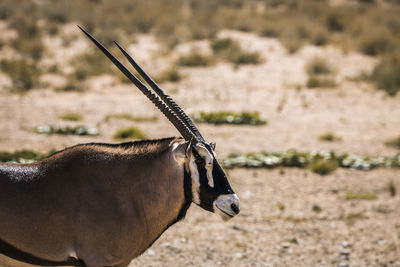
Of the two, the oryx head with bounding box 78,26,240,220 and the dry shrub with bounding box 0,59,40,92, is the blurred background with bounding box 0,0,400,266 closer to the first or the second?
the dry shrub with bounding box 0,59,40,92

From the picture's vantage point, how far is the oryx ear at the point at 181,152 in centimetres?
394

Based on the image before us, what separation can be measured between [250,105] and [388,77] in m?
5.28

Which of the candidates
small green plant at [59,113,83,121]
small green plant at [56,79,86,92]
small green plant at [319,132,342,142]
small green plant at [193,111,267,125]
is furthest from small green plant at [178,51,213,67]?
small green plant at [319,132,342,142]

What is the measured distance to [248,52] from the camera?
22.2m

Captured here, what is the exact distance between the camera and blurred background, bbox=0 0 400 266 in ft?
24.8

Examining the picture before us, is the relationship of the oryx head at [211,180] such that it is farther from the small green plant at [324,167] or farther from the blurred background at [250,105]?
the small green plant at [324,167]

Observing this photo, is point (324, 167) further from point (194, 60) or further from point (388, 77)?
point (194, 60)

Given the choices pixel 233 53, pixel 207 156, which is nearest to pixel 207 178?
pixel 207 156

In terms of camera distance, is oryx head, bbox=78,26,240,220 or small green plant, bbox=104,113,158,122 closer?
oryx head, bbox=78,26,240,220

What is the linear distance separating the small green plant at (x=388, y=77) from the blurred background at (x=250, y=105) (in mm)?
64

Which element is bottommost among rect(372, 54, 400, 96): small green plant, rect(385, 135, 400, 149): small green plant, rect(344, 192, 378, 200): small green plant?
rect(372, 54, 400, 96): small green plant

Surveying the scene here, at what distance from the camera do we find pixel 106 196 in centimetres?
394

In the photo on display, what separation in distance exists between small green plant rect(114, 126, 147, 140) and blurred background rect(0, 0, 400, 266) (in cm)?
3

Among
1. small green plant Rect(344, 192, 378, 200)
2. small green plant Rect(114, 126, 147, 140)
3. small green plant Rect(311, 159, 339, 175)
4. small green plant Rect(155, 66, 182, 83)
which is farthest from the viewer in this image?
small green plant Rect(155, 66, 182, 83)
